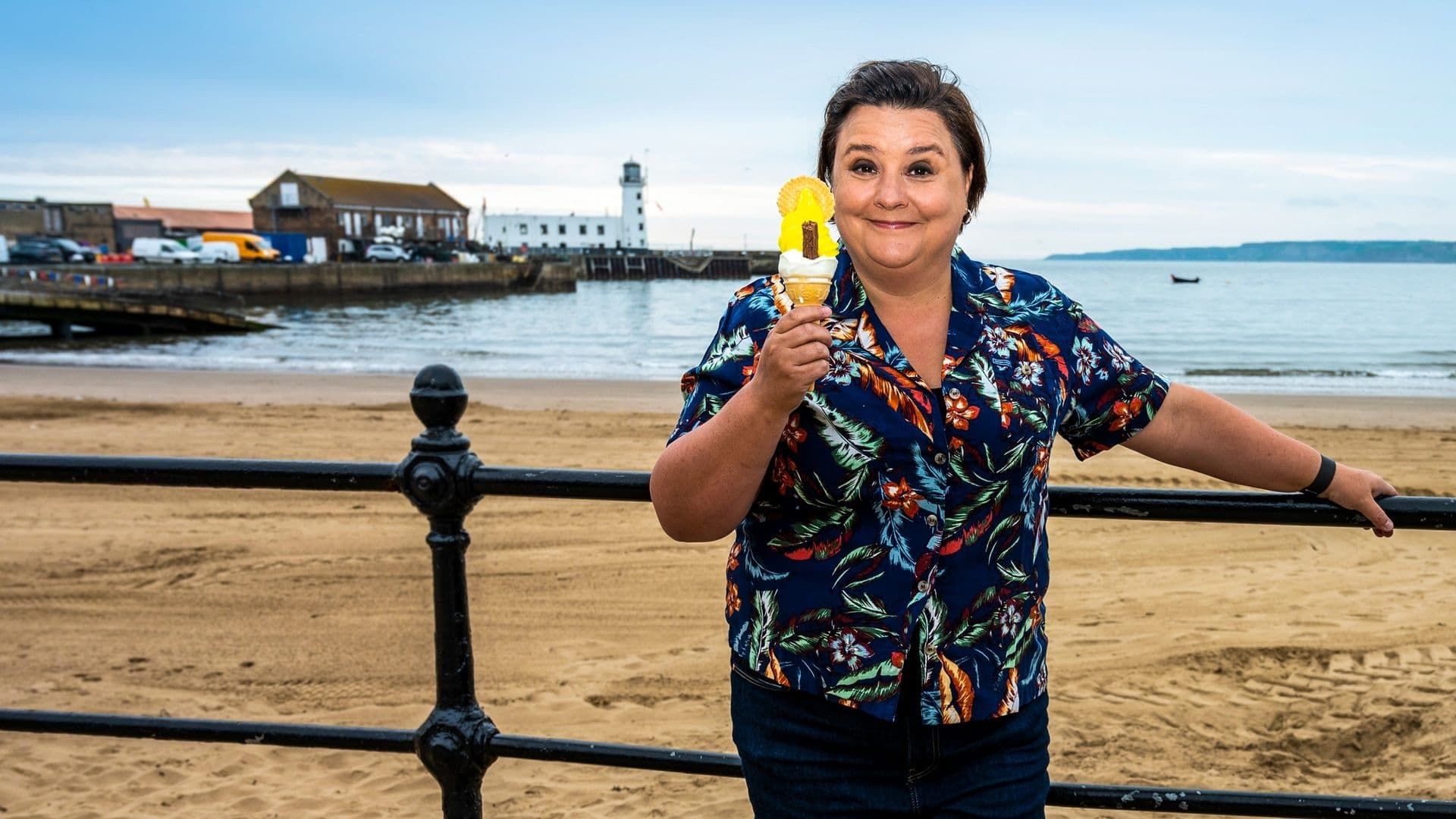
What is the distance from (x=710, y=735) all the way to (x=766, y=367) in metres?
3.66

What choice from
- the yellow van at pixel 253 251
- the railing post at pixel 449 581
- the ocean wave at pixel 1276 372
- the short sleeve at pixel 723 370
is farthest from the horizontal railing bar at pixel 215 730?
the yellow van at pixel 253 251

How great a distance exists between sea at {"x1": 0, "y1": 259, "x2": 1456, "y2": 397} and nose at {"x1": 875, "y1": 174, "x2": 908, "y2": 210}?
396 inches

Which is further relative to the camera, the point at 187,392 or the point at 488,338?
the point at 488,338

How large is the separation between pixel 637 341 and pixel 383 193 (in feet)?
206

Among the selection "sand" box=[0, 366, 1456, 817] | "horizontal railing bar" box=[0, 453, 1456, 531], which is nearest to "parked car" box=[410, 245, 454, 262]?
"sand" box=[0, 366, 1456, 817]

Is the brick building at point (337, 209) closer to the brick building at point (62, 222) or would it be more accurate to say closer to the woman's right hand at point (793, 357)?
the brick building at point (62, 222)

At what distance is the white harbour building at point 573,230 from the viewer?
351ft

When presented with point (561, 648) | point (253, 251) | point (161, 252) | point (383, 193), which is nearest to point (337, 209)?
point (383, 193)

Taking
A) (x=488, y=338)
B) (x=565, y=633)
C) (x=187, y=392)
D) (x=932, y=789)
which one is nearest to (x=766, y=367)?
(x=932, y=789)

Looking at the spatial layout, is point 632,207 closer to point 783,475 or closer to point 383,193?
point 383,193

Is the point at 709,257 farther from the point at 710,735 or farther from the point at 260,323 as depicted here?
the point at 710,735

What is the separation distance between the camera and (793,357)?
4.56ft

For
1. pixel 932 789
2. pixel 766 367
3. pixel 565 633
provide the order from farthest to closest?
pixel 565 633 < pixel 932 789 < pixel 766 367

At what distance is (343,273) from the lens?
58219 mm
